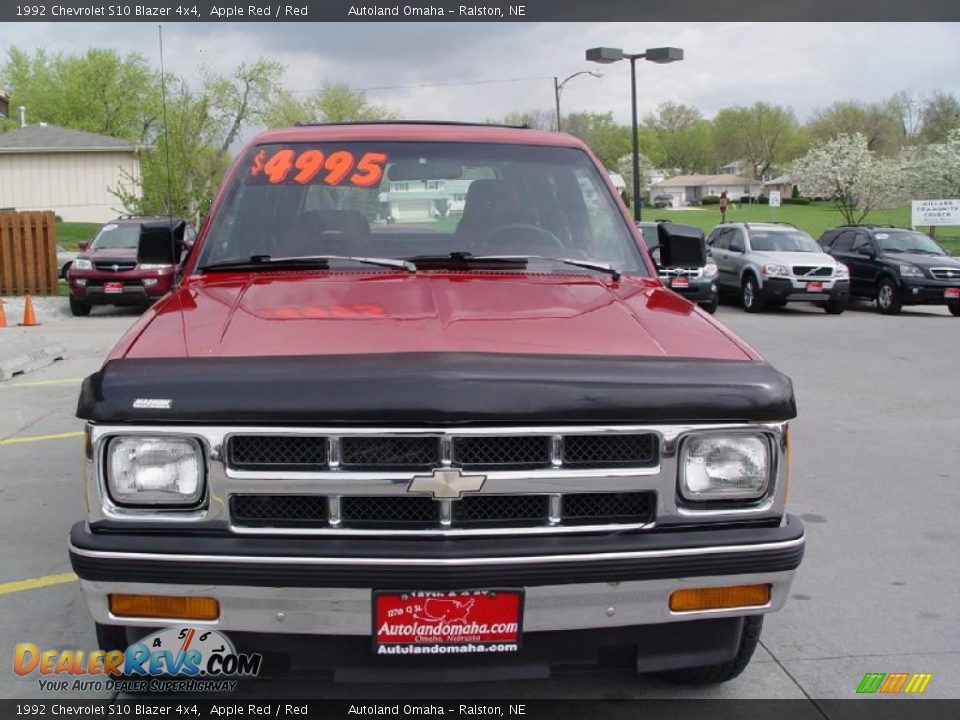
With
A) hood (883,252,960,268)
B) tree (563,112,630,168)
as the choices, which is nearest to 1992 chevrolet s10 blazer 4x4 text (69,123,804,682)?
hood (883,252,960,268)

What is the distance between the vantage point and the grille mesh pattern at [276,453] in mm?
2660

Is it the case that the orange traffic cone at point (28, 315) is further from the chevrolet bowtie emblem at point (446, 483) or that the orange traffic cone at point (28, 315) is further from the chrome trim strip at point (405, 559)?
the chevrolet bowtie emblem at point (446, 483)

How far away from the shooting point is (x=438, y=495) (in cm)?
264

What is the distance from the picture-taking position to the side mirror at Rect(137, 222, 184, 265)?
15.3 ft

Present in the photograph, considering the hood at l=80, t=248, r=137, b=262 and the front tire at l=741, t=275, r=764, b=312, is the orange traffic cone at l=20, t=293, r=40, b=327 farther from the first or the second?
the front tire at l=741, t=275, r=764, b=312

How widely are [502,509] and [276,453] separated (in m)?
0.63

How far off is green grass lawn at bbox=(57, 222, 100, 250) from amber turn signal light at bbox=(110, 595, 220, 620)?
3459 cm

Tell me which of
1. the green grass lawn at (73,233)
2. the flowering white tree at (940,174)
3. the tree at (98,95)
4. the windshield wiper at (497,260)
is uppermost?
the tree at (98,95)

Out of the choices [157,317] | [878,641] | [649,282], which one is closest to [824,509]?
[878,641]

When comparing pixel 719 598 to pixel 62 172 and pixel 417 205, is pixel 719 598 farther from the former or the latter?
pixel 62 172

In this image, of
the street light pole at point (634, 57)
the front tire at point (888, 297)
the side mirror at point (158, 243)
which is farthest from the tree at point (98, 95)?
the side mirror at point (158, 243)

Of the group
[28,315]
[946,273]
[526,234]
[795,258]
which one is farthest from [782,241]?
[526,234]

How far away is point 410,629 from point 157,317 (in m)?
1.42

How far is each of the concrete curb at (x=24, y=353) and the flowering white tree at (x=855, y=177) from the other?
1640 inches
